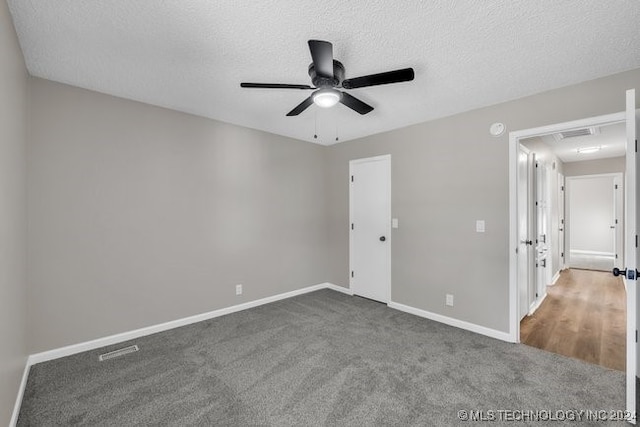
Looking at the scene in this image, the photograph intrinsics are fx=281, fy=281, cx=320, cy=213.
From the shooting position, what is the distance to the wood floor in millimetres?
2658

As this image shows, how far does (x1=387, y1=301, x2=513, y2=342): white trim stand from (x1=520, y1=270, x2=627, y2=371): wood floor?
22 centimetres

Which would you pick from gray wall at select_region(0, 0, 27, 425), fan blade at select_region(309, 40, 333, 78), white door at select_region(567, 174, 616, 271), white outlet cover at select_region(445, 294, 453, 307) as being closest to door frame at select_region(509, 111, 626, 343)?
white outlet cover at select_region(445, 294, 453, 307)

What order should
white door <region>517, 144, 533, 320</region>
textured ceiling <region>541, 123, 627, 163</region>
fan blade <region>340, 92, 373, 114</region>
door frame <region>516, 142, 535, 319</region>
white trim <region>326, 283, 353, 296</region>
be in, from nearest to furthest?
fan blade <region>340, 92, 373, 114</region>, white door <region>517, 144, 533, 320</region>, door frame <region>516, 142, 535, 319</region>, textured ceiling <region>541, 123, 627, 163</region>, white trim <region>326, 283, 353, 296</region>

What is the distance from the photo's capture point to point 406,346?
9.07 ft

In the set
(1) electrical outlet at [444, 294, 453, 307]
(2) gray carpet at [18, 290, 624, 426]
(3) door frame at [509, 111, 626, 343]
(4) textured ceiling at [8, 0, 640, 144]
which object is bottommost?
(2) gray carpet at [18, 290, 624, 426]

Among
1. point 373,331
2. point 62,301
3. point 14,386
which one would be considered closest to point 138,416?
point 14,386

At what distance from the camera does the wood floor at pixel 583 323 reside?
266cm

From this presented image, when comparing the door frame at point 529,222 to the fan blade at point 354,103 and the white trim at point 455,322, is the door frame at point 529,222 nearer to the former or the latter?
the white trim at point 455,322

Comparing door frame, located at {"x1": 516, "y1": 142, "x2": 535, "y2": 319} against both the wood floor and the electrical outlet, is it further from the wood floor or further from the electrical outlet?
Answer: the electrical outlet

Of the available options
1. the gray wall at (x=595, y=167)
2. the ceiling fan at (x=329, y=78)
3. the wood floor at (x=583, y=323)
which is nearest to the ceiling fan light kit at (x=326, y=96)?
the ceiling fan at (x=329, y=78)

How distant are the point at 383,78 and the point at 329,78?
0.36 meters

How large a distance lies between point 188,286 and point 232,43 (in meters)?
2.63

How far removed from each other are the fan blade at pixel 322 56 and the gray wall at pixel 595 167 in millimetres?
6959

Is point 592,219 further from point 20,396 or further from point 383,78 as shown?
point 20,396
